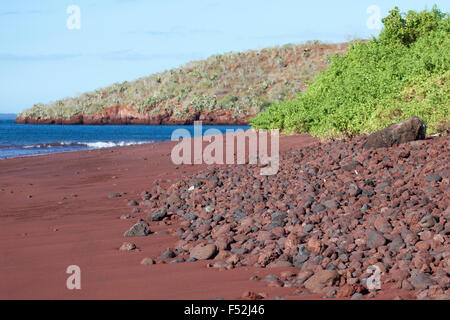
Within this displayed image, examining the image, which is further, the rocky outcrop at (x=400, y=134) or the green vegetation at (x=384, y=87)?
the green vegetation at (x=384, y=87)

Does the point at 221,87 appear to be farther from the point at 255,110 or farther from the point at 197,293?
the point at 197,293

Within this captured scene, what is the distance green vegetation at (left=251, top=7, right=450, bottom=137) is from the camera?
40.3 feet

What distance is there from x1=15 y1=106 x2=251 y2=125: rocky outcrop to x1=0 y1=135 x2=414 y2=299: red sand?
171ft

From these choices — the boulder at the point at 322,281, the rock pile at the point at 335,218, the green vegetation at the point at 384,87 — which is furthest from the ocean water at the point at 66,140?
the boulder at the point at 322,281

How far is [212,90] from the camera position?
80812 millimetres

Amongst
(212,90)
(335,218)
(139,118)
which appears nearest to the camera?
(335,218)

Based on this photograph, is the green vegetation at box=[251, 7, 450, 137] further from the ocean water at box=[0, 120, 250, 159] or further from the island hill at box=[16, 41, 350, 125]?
the island hill at box=[16, 41, 350, 125]

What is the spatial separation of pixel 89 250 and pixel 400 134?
5790 mm

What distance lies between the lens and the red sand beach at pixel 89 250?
5.38 meters

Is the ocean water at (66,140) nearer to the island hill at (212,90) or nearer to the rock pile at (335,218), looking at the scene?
the island hill at (212,90)

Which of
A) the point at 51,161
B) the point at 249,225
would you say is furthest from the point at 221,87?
the point at 249,225

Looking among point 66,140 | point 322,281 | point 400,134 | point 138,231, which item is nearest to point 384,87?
point 400,134

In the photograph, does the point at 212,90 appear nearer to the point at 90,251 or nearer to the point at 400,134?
the point at 400,134

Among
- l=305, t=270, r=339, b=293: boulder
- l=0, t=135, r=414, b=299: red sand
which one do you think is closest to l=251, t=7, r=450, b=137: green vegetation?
l=0, t=135, r=414, b=299: red sand
